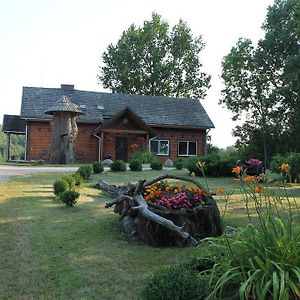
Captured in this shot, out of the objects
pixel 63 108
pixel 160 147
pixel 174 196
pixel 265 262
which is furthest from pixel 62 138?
pixel 265 262

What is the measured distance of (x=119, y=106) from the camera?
35812mm

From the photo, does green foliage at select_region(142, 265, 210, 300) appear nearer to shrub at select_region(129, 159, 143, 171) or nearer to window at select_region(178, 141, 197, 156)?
shrub at select_region(129, 159, 143, 171)

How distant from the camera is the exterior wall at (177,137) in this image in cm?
3519

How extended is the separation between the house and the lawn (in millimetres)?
22753

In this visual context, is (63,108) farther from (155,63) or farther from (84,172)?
(155,63)

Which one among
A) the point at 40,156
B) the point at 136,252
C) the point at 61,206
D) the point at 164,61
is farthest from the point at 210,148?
the point at 136,252

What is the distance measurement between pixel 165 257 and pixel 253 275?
2.28 metres

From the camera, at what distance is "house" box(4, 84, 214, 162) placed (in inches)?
1262

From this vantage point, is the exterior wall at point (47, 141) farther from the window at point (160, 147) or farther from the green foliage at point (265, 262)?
the green foliage at point (265, 262)

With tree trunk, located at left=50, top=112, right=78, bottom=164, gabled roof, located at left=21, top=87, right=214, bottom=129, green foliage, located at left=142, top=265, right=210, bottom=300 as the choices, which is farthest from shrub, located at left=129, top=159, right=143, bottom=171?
green foliage, located at left=142, top=265, right=210, bottom=300

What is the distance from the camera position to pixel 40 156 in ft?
106

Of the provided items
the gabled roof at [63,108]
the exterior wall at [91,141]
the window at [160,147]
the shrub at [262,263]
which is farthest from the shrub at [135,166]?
the shrub at [262,263]

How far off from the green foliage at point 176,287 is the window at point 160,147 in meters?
31.1

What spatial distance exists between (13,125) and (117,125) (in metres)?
8.87
